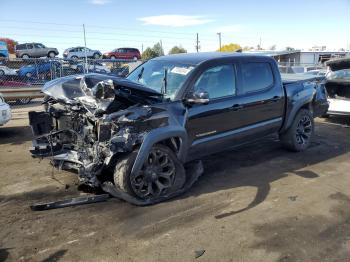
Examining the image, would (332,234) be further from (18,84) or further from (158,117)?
(18,84)

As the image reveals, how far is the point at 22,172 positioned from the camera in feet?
19.7

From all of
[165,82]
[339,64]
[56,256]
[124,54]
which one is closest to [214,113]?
[165,82]

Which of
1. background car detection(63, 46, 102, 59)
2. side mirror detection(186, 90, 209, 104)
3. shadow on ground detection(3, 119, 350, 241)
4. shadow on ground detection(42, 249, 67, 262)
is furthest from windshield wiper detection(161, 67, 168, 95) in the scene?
background car detection(63, 46, 102, 59)

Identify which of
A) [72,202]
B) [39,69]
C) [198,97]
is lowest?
[72,202]

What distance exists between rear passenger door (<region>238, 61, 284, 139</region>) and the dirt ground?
2.34 ft

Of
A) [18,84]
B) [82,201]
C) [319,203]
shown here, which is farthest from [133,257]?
[18,84]

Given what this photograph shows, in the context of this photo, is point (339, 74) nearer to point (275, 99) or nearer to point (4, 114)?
point (275, 99)

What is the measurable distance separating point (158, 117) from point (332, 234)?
2409 mm

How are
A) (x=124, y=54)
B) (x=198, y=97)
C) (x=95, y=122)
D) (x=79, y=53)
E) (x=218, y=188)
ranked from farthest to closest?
(x=124, y=54) → (x=79, y=53) → (x=218, y=188) → (x=198, y=97) → (x=95, y=122)

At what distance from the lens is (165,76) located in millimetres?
5328

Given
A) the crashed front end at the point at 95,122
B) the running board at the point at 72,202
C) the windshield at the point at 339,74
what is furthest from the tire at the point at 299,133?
the running board at the point at 72,202

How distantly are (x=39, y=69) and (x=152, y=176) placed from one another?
1250 cm

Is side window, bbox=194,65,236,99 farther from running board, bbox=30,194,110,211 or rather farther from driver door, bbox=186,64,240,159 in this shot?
running board, bbox=30,194,110,211

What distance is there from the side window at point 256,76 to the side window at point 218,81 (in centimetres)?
28
